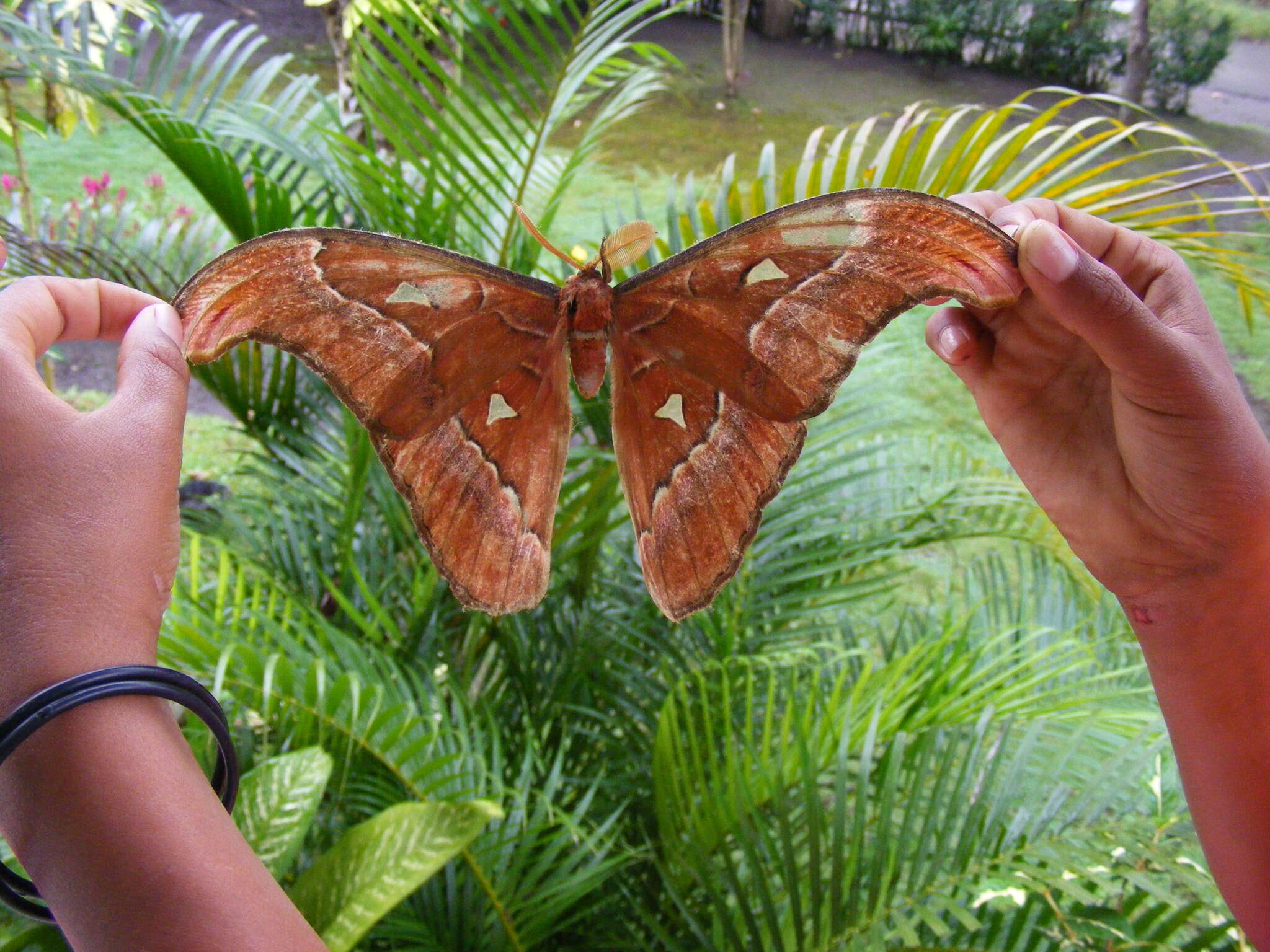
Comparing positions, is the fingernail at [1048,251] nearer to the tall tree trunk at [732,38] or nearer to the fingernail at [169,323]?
the fingernail at [169,323]

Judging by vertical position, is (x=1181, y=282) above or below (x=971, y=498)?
above

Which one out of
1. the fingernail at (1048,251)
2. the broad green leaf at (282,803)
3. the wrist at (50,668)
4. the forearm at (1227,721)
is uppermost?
the fingernail at (1048,251)

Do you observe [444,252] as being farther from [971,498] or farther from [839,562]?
[971,498]

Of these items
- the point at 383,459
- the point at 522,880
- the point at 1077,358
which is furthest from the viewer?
the point at 522,880

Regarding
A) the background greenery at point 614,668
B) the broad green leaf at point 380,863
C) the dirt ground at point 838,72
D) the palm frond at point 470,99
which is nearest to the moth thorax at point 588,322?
the background greenery at point 614,668

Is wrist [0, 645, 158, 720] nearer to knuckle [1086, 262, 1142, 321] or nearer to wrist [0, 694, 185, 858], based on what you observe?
wrist [0, 694, 185, 858]

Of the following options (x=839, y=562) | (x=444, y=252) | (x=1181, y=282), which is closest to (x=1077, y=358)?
(x=1181, y=282)
